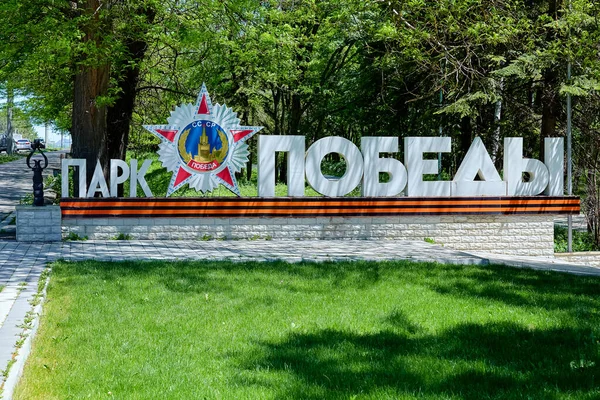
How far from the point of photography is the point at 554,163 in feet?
59.2

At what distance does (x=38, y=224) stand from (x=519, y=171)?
11.3 meters

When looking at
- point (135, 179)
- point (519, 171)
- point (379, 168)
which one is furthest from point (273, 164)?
point (519, 171)

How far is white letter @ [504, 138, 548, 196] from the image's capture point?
57.9 feet

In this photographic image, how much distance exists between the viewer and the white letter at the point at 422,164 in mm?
17156

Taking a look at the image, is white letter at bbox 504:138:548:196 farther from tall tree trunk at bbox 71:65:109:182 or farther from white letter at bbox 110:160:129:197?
tall tree trunk at bbox 71:65:109:182

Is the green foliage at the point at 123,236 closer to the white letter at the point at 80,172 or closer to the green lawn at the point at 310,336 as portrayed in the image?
the white letter at the point at 80,172

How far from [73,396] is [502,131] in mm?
22185

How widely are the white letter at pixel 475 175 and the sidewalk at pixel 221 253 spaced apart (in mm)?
1913

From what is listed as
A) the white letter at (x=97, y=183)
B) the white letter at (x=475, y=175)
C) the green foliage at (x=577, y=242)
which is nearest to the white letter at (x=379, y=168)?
the white letter at (x=475, y=175)

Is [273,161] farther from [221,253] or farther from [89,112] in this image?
[89,112]

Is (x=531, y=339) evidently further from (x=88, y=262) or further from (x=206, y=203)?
(x=206, y=203)

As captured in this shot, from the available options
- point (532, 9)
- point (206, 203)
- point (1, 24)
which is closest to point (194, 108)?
point (206, 203)

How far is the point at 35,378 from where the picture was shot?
573 centimetres

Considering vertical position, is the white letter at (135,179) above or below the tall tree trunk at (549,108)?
below
